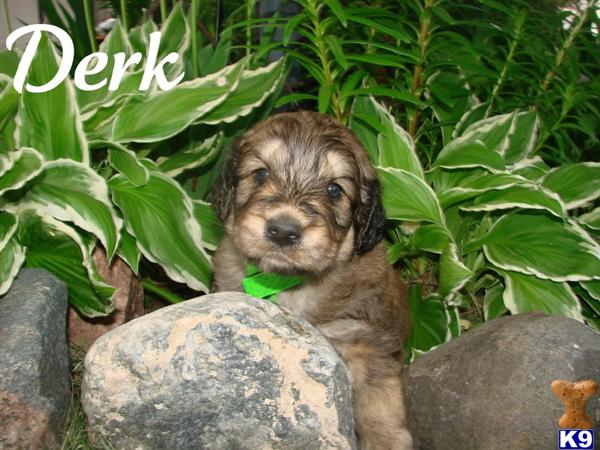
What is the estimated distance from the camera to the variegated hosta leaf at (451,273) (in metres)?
4.17

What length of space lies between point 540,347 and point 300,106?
3.73 m

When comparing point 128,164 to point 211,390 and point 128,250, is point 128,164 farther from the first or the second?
point 211,390

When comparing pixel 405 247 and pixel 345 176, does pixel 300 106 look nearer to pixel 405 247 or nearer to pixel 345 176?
pixel 405 247

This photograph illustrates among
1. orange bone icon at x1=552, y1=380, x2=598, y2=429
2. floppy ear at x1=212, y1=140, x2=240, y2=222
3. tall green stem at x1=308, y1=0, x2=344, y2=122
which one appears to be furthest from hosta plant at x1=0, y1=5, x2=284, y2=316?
orange bone icon at x1=552, y1=380, x2=598, y2=429

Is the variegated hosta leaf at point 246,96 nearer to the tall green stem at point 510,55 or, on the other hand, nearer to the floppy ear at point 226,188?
the floppy ear at point 226,188

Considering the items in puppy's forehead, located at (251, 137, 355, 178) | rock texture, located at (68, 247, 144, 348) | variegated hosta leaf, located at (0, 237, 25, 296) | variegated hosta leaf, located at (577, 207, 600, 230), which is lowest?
rock texture, located at (68, 247, 144, 348)

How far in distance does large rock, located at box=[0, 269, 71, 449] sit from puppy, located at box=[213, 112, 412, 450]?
97 cm

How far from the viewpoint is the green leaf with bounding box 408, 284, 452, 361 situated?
451cm

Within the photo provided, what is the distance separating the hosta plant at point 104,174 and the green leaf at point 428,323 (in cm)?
141

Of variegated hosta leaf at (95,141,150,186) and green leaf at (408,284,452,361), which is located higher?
variegated hosta leaf at (95,141,150,186)

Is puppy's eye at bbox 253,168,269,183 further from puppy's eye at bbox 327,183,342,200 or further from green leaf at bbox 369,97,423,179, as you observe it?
green leaf at bbox 369,97,423,179

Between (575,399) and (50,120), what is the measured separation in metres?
3.01

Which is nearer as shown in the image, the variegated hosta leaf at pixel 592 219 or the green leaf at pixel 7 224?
the green leaf at pixel 7 224

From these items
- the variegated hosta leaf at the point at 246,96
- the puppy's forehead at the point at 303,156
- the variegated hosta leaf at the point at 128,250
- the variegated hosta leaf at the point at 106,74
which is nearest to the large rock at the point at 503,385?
the puppy's forehead at the point at 303,156
